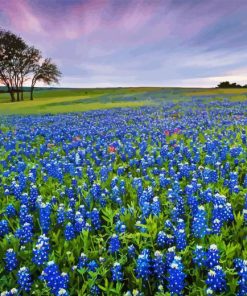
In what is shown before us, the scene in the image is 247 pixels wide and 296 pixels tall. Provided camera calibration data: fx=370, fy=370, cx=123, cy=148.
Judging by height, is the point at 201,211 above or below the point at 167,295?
above

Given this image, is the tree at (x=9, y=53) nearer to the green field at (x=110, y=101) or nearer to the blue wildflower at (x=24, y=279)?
the green field at (x=110, y=101)

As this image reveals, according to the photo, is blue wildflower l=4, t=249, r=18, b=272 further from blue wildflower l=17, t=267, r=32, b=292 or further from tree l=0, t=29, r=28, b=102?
tree l=0, t=29, r=28, b=102

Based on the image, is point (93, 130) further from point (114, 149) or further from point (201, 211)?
point (201, 211)

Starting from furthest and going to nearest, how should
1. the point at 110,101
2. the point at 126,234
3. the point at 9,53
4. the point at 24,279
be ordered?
the point at 9,53 < the point at 110,101 < the point at 126,234 < the point at 24,279

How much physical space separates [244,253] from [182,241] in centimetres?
58

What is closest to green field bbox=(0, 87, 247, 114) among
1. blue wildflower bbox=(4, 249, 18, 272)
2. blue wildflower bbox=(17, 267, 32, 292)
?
blue wildflower bbox=(4, 249, 18, 272)

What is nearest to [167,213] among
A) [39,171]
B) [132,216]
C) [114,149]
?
[132,216]

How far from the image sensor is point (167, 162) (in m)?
7.36

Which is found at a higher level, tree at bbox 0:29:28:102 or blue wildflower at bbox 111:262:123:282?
tree at bbox 0:29:28:102

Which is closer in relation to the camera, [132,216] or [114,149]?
→ [132,216]

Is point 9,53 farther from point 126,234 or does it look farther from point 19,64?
point 126,234

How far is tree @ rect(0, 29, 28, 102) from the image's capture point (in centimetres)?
7612

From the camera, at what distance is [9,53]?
76375 millimetres

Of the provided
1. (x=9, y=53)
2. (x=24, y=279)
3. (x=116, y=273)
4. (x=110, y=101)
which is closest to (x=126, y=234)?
(x=116, y=273)
